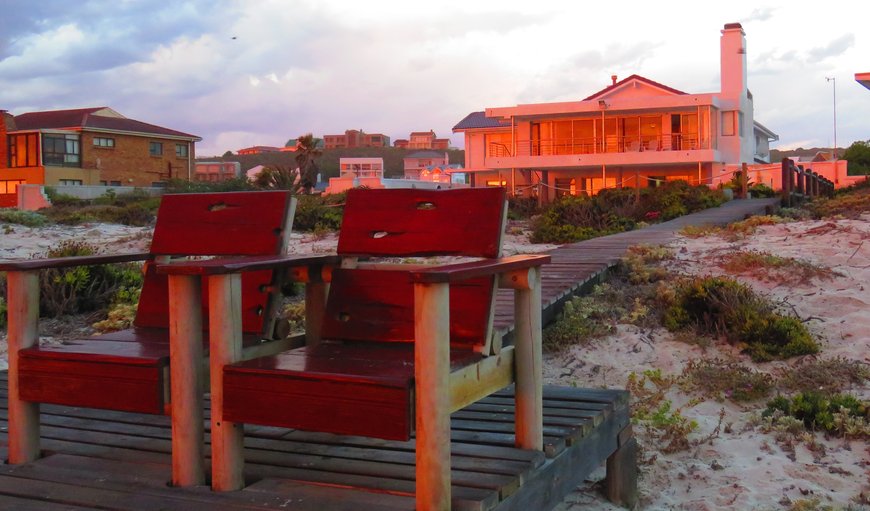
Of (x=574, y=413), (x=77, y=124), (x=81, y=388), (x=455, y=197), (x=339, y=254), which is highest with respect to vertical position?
(x=77, y=124)

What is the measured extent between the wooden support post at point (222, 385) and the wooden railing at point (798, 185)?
18.0m

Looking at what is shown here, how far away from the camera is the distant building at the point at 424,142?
14075 centimetres

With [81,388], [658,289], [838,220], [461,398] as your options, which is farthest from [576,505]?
[838,220]

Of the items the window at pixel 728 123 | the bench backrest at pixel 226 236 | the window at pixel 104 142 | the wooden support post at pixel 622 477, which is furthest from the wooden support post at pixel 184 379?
the window at pixel 104 142

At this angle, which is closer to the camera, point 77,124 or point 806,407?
point 806,407

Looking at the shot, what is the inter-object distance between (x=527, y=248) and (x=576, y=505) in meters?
8.44

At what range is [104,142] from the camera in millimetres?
47094

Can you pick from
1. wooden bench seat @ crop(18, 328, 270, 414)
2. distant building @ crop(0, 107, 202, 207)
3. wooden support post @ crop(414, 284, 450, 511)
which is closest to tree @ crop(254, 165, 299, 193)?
distant building @ crop(0, 107, 202, 207)

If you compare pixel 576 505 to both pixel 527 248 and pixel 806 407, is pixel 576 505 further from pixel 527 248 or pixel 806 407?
pixel 527 248

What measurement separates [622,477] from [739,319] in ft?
8.60

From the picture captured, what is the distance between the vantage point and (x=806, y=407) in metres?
4.62

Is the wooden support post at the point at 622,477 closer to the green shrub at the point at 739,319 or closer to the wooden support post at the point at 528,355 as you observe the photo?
the wooden support post at the point at 528,355

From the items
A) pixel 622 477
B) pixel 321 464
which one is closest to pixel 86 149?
pixel 622 477

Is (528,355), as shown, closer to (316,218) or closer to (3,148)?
(316,218)
